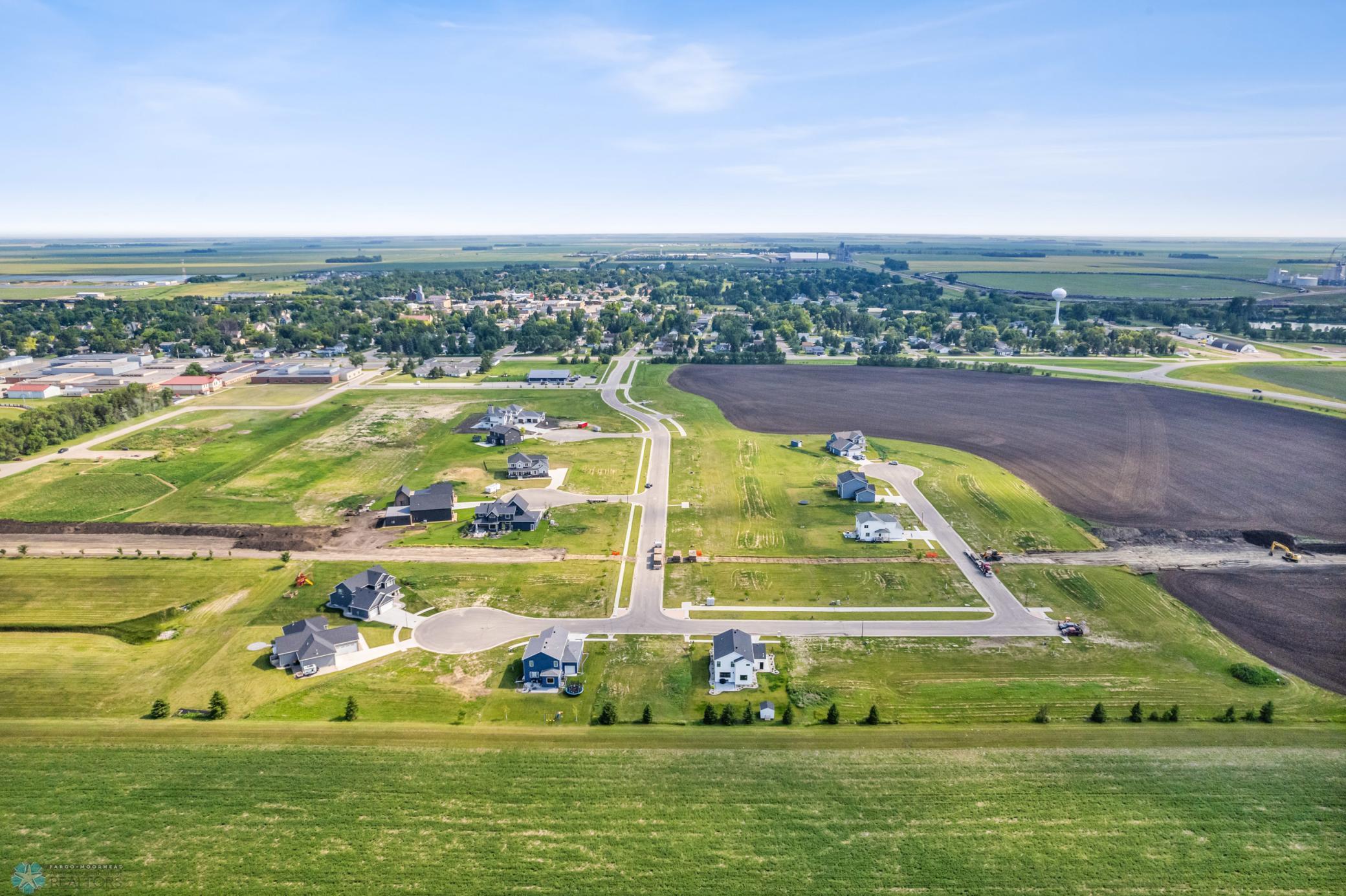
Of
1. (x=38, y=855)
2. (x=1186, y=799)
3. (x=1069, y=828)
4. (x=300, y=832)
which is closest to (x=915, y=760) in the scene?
(x=1069, y=828)

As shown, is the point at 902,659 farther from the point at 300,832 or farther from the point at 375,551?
the point at 375,551

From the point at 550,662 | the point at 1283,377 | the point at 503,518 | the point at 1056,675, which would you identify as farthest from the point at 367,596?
the point at 1283,377

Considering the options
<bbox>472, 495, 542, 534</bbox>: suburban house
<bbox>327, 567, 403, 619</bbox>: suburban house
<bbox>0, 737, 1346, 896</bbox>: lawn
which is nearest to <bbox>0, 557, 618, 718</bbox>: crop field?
<bbox>327, 567, 403, 619</bbox>: suburban house

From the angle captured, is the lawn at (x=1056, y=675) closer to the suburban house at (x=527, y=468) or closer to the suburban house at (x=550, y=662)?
the suburban house at (x=550, y=662)

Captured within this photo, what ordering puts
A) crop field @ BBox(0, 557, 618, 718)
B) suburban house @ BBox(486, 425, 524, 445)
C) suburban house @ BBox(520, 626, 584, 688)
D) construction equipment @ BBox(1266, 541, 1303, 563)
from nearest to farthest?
1. crop field @ BBox(0, 557, 618, 718)
2. suburban house @ BBox(520, 626, 584, 688)
3. construction equipment @ BBox(1266, 541, 1303, 563)
4. suburban house @ BBox(486, 425, 524, 445)

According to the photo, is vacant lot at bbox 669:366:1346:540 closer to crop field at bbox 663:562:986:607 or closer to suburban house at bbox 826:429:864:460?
suburban house at bbox 826:429:864:460

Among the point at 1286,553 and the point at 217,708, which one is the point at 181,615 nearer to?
the point at 217,708

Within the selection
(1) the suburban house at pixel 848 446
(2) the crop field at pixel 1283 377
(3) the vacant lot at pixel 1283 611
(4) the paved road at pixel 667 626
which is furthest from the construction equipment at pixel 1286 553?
(2) the crop field at pixel 1283 377
